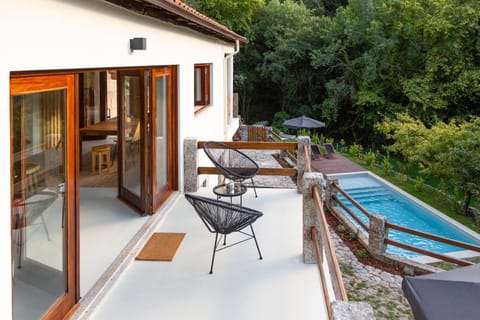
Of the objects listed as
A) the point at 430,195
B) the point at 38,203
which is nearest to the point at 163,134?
the point at 38,203

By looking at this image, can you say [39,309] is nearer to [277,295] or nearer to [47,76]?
[47,76]

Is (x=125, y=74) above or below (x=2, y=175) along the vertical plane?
above

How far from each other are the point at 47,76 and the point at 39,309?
1713 mm

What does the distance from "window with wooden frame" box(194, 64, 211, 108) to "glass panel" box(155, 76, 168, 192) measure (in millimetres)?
5013

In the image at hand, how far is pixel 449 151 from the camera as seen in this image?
17531 mm

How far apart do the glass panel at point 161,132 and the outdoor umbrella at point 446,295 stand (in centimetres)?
415

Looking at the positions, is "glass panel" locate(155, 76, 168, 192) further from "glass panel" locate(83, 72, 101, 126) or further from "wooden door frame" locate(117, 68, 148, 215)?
"glass panel" locate(83, 72, 101, 126)

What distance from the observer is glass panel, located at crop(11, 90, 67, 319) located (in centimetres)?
311

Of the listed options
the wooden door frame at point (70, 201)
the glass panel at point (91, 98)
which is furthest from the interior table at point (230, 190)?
the glass panel at point (91, 98)

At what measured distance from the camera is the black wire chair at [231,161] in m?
7.35

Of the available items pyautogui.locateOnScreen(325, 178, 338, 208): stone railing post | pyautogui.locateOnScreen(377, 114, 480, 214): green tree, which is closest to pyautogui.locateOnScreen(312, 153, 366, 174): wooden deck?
pyautogui.locateOnScreen(377, 114, 480, 214): green tree

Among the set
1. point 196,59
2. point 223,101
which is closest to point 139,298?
point 196,59

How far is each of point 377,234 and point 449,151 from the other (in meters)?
7.60

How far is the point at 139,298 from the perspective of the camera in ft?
14.7
